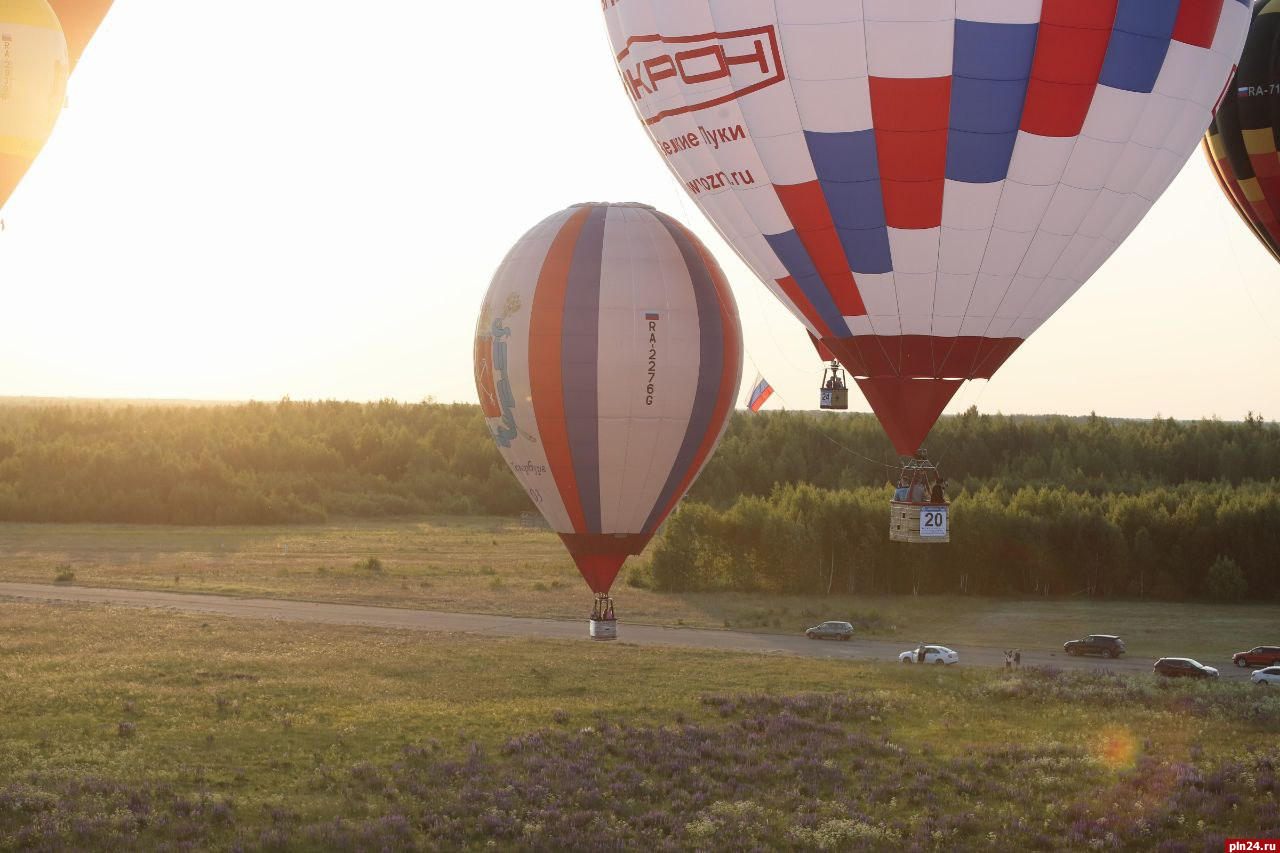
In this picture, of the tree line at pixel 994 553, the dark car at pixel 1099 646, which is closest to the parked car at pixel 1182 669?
the dark car at pixel 1099 646

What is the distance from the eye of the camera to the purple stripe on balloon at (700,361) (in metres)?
34.5

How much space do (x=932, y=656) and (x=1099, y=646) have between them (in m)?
7.27

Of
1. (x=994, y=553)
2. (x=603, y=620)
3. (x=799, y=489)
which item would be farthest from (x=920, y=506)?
(x=799, y=489)

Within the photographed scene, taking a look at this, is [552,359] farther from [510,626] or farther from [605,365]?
[510,626]

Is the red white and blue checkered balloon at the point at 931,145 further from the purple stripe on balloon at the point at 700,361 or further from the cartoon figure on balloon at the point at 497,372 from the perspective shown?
the cartoon figure on balloon at the point at 497,372

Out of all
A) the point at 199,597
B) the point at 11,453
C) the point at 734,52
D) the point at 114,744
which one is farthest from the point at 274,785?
the point at 11,453

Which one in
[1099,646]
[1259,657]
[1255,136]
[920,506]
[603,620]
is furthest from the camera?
[1099,646]

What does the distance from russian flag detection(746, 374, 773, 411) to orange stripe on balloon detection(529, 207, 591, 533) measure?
47.1 m

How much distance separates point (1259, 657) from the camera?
147ft

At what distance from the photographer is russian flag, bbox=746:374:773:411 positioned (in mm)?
81469

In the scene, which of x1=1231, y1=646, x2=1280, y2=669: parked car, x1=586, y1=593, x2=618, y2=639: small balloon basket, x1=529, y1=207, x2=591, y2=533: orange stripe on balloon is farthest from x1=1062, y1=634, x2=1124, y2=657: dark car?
x1=529, y1=207, x2=591, y2=533: orange stripe on balloon

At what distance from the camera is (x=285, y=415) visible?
13638 cm

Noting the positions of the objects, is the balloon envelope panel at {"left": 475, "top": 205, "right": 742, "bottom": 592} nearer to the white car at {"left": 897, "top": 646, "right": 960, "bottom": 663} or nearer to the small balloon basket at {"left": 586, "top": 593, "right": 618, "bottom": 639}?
the small balloon basket at {"left": 586, "top": 593, "right": 618, "bottom": 639}

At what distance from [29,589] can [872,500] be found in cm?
3565
